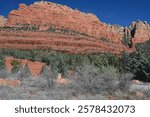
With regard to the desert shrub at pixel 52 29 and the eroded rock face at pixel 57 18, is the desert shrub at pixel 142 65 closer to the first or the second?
the desert shrub at pixel 52 29

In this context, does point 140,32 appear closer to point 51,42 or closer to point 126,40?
point 126,40

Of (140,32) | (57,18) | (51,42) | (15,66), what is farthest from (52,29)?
(15,66)

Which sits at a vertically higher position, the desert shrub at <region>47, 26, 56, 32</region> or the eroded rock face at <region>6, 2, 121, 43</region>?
the eroded rock face at <region>6, 2, 121, 43</region>

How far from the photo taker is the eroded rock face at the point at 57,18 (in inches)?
4729

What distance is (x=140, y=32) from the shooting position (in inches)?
5768

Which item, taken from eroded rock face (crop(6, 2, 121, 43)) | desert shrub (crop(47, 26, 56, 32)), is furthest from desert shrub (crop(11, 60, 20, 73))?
eroded rock face (crop(6, 2, 121, 43))

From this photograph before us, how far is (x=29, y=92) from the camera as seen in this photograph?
16.2 metres

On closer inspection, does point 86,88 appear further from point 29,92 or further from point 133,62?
point 133,62

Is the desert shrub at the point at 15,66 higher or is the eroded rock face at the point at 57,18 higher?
the eroded rock face at the point at 57,18

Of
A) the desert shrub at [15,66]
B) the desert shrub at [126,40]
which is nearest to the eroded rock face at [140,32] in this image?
the desert shrub at [126,40]

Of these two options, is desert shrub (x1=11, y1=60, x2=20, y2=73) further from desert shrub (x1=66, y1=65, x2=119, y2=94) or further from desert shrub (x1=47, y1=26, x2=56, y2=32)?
desert shrub (x1=47, y1=26, x2=56, y2=32)

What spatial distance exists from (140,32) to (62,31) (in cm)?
4395

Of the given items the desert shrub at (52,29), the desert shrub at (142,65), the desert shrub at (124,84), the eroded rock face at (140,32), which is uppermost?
the eroded rock face at (140,32)

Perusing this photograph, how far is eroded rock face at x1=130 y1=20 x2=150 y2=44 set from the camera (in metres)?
142
